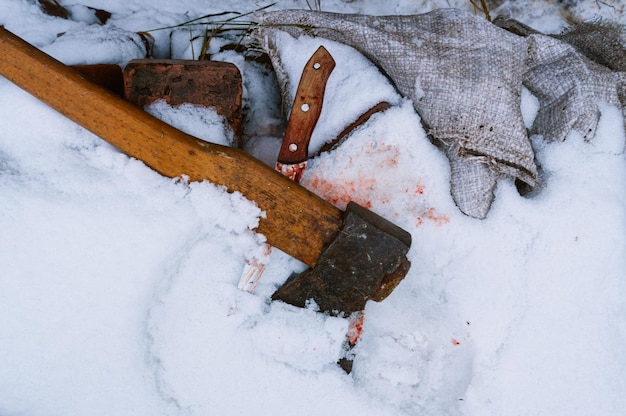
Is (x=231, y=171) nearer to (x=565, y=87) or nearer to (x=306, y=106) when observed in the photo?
(x=306, y=106)

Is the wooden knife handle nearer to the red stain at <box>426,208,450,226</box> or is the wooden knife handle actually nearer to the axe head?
the axe head

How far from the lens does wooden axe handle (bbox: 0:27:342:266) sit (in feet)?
4.92

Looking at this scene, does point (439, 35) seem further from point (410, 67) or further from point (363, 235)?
point (363, 235)

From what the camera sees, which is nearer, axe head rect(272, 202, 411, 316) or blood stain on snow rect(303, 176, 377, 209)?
axe head rect(272, 202, 411, 316)

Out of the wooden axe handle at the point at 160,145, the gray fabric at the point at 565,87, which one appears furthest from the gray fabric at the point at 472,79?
the wooden axe handle at the point at 160,145

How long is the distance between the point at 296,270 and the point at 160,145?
0.58 metres

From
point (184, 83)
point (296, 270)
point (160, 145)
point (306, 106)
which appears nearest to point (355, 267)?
point (296, 270)

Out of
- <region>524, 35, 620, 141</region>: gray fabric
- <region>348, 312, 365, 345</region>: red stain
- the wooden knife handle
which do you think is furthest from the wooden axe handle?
<region>524, 35, 620, 141</region>: gray fabric

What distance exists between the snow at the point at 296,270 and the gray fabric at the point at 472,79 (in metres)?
0.06

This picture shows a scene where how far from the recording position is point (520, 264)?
174cm

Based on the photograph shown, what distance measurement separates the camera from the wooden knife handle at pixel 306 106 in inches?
62.5

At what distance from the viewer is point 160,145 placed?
1508mm

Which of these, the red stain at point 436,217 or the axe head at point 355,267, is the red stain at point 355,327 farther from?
the red stain at point 436,217

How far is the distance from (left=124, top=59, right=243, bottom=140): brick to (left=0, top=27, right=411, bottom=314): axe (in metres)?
0.15
